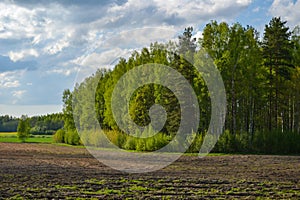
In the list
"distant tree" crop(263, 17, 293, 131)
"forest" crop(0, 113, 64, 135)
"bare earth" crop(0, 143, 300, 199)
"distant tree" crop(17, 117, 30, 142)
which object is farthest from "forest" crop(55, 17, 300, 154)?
"forest" crop(0, 113, 64, 135)

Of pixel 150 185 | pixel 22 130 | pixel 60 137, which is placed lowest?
pixel 150 185

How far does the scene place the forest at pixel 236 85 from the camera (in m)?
40.6

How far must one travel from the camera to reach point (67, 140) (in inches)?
2758

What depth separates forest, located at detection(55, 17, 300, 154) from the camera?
133ft

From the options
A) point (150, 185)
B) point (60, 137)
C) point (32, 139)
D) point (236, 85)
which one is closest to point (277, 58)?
point (236, 85)

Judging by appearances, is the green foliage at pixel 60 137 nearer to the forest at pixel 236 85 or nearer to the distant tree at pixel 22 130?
the distant tree at pixel 22 130

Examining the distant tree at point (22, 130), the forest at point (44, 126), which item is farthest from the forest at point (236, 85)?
the forest at point (44, 126)

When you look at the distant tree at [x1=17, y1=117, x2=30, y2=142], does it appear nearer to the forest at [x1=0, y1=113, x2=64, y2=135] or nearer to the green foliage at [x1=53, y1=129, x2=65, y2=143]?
the green foliage at [x1=53, y1=129, x2=65, y2=143]

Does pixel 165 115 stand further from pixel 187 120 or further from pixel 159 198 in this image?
pixel 159 198

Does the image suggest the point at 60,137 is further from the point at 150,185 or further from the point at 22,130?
the point at 150,185

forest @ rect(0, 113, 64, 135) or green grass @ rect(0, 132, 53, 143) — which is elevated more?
forest @ rect(0, 113, 64, 135)

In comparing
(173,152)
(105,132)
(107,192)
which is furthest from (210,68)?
(107,192)

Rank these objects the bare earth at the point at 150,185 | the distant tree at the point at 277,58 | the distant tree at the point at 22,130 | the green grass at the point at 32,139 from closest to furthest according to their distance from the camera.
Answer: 1. the bare earth at the point at 150,185
2. the distant tree at the point at 277,58
3. the distant tree at the point at 22,130
4. the green grass at the point at 32,139

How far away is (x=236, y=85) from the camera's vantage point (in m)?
43.6
